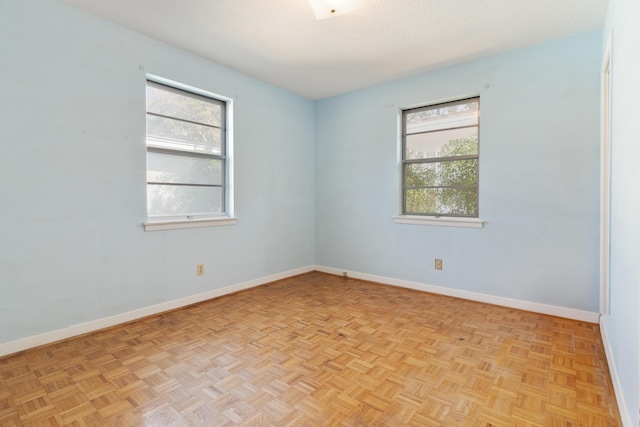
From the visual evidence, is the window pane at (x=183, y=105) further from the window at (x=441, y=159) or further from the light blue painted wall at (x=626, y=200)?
the light blue painted wall at (x=626, y=200)

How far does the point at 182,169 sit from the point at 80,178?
94 cm

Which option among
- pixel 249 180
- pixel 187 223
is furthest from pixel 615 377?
pixel 249 180

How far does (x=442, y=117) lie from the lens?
3.82 m

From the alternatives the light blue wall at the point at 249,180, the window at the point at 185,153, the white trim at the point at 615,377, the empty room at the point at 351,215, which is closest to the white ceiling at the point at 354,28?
the empty room at the point at 351,215

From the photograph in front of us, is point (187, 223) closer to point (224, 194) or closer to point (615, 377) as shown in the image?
point (224, 194)

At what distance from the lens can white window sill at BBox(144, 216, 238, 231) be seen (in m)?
3.03

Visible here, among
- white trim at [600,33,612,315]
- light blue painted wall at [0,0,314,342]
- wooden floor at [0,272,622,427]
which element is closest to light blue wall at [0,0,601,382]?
light blue painted wall at [0,0,314,342]

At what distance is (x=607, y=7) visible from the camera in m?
2.48

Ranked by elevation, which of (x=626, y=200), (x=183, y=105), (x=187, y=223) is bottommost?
(x=187, y=223)

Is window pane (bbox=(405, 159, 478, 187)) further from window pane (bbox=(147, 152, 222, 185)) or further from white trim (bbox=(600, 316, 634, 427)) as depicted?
window pane (bbox=(147, 152, 222, 185))

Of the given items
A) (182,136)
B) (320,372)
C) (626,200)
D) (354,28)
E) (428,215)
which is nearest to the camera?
(626,200)

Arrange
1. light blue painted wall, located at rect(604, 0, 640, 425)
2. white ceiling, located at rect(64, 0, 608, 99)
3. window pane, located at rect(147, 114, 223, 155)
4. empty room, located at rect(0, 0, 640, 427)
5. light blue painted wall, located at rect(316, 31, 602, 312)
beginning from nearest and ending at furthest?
light blue painted wall, located at rect(604, 0, 640, 425) < empty room, located at rect(0, 0, 640, 427) < white ceiling, located at rect(64, 0, 608, 99) < light blue painted wall, located at rect(316, 31, 602, 312) < window pane, located at rect(147, 114, 223, 155)

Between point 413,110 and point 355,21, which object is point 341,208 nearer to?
point 413,110

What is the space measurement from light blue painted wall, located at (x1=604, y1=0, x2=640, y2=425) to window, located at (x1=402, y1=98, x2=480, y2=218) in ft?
4.76
